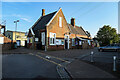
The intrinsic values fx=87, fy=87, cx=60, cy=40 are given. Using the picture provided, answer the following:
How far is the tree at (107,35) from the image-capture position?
Result: 1527 inches

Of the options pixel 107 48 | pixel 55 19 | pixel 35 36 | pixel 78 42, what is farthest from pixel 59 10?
pixel 107 48

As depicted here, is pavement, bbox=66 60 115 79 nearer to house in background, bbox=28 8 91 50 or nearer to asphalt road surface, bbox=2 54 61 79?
asphalt road surface, bbox=2 54 61 79

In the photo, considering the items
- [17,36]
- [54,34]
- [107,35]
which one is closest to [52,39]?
[54,34]

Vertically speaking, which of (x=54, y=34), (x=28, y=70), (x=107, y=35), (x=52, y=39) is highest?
(x=107, y=35)

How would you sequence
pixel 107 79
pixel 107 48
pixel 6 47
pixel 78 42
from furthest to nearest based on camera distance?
pixel 78 42 → pixel 6 47 → pixel 107 48 → pixel 107 79

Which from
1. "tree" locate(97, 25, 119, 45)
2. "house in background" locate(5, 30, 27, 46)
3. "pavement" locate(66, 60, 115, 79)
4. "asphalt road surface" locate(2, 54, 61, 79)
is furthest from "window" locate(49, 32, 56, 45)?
"tree" locate(97, 25, 119, 45)

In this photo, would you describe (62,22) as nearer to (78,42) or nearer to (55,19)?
(55,19)

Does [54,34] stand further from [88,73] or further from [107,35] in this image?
[107,35]

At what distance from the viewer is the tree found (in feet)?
127

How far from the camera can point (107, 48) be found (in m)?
17.3

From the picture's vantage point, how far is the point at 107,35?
39.8 meters

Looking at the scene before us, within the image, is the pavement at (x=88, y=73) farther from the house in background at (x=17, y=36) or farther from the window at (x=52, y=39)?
the house in background at (x=17, y=36)

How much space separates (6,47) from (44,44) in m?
8.11

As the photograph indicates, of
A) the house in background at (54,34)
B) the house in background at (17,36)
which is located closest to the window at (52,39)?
the house in background at (54,34)
